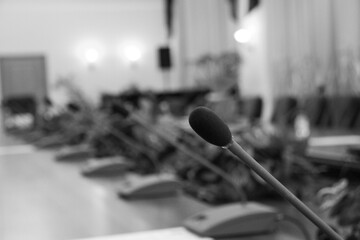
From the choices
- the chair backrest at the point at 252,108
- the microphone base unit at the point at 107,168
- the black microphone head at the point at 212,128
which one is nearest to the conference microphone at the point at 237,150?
the black microphone head at the point at 212,128

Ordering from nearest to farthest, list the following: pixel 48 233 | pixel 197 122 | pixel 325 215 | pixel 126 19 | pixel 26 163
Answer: pixel 197 122
pixel 325 215
pixel 48 233
pixel 26 163
pixel 126 19

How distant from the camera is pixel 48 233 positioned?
6.81ft

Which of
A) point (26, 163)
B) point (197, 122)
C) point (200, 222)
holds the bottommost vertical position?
point (26, 163)

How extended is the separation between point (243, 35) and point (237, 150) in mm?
11411

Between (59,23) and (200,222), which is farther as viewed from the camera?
(59,23)

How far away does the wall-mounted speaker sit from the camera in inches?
618

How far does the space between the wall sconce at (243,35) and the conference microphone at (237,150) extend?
11220 millimetres

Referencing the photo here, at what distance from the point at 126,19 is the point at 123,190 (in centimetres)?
1324

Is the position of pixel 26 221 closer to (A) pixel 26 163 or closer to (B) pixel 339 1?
(A) pixel 26 163

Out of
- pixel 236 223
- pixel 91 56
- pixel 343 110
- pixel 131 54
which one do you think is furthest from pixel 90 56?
pixel 236 223

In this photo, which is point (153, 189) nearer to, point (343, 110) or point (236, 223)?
point (236, 223)

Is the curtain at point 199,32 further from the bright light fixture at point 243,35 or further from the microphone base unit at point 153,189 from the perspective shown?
the microphone base unit at point 153,189

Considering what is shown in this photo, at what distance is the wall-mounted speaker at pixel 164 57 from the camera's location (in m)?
15.7

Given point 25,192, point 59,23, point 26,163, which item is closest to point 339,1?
point 26,163
